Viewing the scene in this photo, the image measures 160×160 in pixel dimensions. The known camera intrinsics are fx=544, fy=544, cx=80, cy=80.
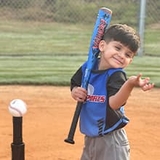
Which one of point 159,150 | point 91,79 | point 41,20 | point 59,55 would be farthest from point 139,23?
point 91,79

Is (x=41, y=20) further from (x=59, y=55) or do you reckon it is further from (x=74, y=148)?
(x=74, y=148)

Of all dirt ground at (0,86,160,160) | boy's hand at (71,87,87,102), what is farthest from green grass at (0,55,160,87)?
boy's hand at (71,87,87,102)

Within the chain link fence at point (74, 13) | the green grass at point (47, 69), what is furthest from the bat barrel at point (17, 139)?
the chain link fence at point (74, 13)

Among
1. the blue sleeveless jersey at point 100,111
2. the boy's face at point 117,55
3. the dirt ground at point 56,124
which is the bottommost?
the dirt ground at point 56,124

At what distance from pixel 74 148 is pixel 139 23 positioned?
6.26 meters

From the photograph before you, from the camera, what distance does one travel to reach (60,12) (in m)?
15.2

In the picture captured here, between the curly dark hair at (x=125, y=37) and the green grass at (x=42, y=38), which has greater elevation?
the curly dark hair at (x=125, y=37)

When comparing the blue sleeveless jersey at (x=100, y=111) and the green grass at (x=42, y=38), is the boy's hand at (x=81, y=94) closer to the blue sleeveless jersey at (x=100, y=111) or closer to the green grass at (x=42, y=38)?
the blue sleeveless jersey at (x=100, y=111)

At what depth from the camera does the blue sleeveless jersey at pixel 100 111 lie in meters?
3.17

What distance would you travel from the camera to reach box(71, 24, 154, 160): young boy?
3.14 m

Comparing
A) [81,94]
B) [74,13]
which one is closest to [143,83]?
[81,94]

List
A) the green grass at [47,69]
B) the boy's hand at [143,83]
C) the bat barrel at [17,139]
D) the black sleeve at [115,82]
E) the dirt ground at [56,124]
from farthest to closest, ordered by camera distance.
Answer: the green grass at [47,69]
the dirt ground at [56,124]
the bat barrel at [17,139]
the black sleeve at [115,82]
the boy's hand at [143,83]

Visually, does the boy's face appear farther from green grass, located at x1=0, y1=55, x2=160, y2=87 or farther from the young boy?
green grass, located at x1=0, y1=55, x2=160, y2=87

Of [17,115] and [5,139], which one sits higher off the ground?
[17,115]
